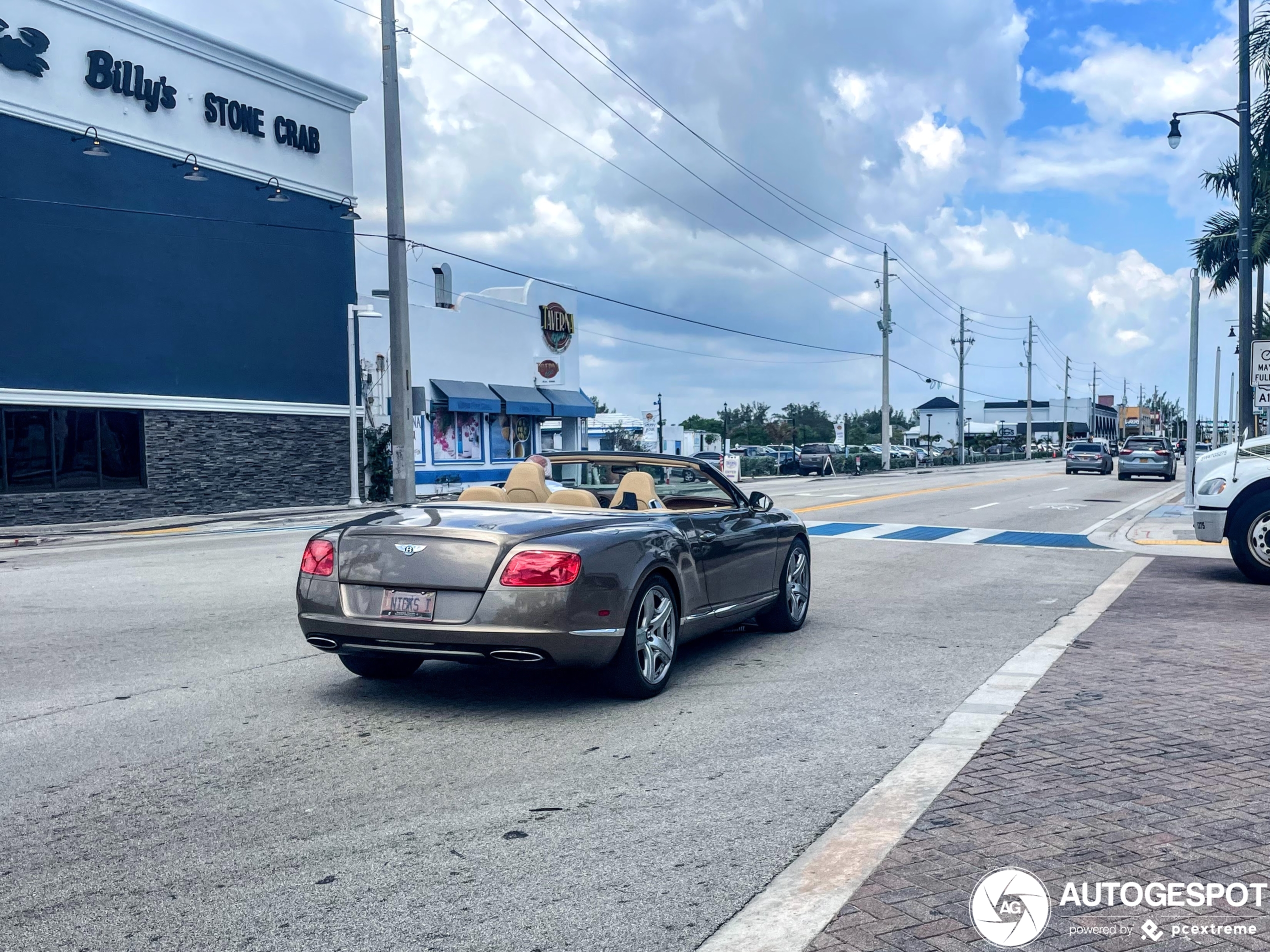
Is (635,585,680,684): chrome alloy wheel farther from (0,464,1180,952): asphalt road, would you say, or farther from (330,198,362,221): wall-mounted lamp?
(330,198,362,221): wall-mounted lamp

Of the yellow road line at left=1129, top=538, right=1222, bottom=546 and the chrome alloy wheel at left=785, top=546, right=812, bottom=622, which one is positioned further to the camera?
the yellow road line at left=1129, top=538, right=1222, bottom=546

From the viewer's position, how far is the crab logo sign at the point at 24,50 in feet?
76.4

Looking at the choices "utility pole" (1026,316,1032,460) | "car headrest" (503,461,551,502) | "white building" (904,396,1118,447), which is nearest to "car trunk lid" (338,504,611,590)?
"car headrest" (503,461,551,502)

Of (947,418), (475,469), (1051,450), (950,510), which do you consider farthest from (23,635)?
(947,418)

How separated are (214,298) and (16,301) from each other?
199 inches

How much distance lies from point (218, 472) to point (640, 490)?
22.9m

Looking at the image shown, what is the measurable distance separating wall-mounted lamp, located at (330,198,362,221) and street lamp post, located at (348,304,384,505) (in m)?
2.42

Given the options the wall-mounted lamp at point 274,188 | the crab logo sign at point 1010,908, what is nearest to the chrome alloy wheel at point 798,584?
the crab logo sign at point 1010,908

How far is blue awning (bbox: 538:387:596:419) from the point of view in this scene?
44062mm

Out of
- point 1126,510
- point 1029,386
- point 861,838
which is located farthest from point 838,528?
point 1029,386

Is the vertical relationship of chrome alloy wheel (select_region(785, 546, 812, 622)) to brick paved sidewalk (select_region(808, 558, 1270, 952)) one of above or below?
above

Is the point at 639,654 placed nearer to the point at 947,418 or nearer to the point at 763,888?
the point at 763,888

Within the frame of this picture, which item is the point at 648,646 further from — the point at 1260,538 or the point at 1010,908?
the point at 1260,538

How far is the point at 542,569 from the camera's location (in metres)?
6.10
